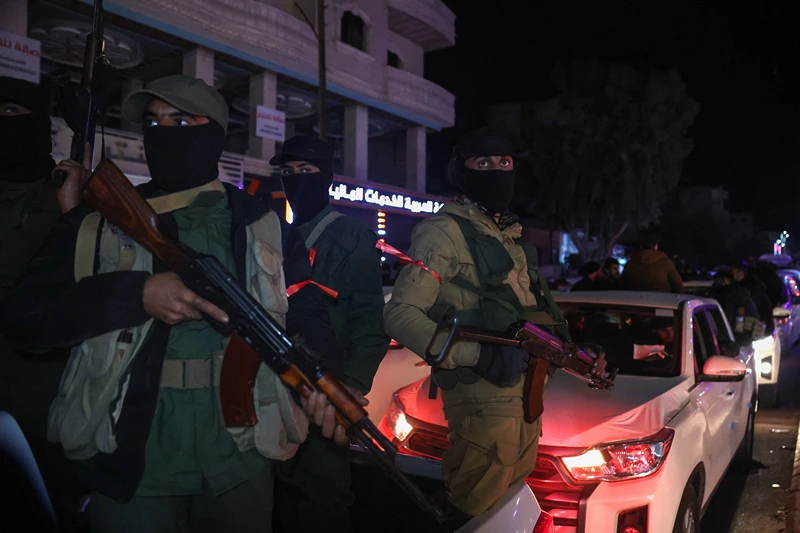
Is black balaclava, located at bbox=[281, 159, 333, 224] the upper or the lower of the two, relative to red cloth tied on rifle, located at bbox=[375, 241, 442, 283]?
upper

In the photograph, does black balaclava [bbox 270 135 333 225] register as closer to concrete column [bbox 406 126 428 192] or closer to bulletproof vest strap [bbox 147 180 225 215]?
bulletproof vest strap [bbox 147 180 225 215]

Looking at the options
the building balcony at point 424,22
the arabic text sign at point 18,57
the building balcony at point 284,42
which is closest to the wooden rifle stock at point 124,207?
the arabic text sign at point 18,57

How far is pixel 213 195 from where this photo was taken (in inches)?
68.2

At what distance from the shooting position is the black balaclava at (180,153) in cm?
170

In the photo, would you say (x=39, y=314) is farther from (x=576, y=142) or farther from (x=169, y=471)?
(x=576, y=142)

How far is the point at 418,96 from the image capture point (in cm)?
1980

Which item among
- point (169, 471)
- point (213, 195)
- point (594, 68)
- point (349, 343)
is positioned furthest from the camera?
point (594, 68)

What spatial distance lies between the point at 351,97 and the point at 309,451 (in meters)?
16.2

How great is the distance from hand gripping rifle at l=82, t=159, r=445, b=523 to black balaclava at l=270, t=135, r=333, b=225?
4.73ft

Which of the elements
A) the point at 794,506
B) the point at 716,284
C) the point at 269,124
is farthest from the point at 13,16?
the point at 794,506

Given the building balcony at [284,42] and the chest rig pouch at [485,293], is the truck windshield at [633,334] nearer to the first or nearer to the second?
the chest rig pouch at [485,293]

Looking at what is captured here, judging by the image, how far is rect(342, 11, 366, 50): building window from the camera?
1778 cm

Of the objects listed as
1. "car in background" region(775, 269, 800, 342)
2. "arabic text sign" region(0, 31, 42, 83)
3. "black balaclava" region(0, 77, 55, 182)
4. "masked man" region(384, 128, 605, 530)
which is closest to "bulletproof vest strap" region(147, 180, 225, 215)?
"masked man" region(384, 128, 605, 530)

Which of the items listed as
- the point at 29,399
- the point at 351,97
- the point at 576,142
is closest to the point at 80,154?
the point at 29,399
